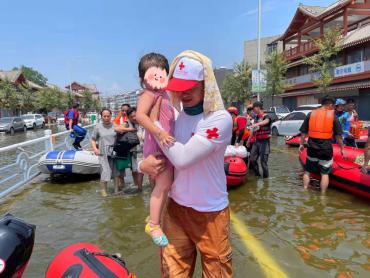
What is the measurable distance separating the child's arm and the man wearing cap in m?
0.04

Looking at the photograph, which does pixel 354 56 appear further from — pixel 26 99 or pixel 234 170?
pixel 26 99

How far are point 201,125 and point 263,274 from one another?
2.14 m

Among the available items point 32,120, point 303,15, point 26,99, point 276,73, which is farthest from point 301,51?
point 26,99

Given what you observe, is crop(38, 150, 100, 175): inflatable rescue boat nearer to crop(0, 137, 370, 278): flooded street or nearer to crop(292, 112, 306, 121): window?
crop(0, 137, 370, 278): flooded street

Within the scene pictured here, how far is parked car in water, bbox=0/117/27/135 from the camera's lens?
29455 mm

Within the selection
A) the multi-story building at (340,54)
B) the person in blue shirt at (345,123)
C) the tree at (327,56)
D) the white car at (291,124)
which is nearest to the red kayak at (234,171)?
the person in blue shirt at (345,123)

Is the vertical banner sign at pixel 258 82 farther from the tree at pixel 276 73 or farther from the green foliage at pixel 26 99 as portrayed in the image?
the green foliage at pixel 26 99

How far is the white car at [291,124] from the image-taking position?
1722 cm

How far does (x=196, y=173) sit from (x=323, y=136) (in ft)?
15.8

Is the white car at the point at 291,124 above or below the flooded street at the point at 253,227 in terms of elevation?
above

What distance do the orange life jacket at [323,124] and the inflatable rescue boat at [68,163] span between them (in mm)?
4809

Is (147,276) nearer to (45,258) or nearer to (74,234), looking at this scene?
(45,258)

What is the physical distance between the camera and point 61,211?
5.93m

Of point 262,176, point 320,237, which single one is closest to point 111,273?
point 320,237
